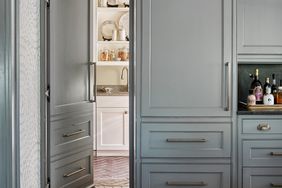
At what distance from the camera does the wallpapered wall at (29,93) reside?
1994 mm

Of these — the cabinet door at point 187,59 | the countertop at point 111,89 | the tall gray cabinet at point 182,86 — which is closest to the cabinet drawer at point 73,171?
the tall gray cabinet at point 182,86

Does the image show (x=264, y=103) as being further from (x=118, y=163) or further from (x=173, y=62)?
(x=118, y=163)

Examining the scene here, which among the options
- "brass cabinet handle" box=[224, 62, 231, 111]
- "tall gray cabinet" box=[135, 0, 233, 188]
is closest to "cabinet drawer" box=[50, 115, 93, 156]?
"tall gray cabinet" box=[135, 0, 233, 188]

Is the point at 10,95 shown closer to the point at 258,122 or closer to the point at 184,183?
the point at 184,183

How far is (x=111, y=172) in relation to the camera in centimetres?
486

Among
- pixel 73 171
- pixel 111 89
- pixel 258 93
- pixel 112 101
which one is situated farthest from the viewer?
pixel 111 89

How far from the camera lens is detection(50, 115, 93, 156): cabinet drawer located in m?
3.13

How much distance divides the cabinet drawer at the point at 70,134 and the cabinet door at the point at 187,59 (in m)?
0.71

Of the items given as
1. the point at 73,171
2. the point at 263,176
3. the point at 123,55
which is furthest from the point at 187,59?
the point at 123,55

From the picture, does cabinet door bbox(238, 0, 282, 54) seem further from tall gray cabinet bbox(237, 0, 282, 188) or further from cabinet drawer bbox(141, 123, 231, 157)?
cabinet drawer bbox(141, 123, 231, 157)

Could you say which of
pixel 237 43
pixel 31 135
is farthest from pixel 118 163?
pixel 31 135

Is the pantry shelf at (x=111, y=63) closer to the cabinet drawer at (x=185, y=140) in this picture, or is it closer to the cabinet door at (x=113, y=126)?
the cabinet door at (x=113, y=126)

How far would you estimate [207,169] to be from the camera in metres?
2.94

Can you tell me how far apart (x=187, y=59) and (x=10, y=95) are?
1.45 m
